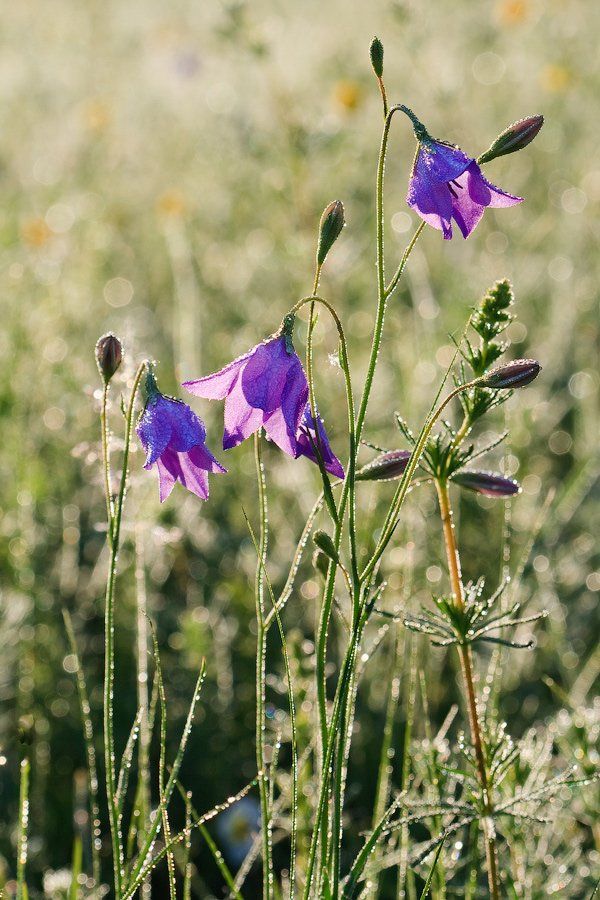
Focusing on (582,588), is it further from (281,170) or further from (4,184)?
→ (4,184)

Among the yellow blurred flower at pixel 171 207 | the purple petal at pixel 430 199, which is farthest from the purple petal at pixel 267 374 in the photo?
the yellow blurred flower at pixel 171 207

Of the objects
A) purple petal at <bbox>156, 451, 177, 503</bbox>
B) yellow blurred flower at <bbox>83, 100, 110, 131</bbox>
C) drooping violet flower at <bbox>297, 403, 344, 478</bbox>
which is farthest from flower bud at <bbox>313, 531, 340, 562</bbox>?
yellow blurred flower at <bbox>83, 100, 110, 131</bbox>

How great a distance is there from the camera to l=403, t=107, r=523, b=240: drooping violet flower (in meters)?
1.18

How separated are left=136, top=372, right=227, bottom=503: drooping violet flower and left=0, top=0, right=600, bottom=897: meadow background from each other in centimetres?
31

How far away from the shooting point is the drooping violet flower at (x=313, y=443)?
1.21 metres

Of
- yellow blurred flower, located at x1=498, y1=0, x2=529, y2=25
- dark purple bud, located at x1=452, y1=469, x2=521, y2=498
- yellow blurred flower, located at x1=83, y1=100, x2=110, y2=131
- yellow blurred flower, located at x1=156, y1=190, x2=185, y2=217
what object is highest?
yellow blurred flower, located at x1=498, y1=0, x2=529, y2=25

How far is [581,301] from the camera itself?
3.97 meters

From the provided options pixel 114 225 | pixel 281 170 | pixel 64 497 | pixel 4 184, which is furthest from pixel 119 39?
pixel 64 497

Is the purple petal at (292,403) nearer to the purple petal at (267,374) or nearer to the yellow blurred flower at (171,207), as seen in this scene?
the purple petal at (267,374)

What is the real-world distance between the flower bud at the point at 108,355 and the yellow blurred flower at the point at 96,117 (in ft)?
16.4

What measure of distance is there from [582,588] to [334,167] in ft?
7.81

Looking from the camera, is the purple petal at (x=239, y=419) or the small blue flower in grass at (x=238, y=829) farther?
the small blue flower in grass at (x=238, y=829)

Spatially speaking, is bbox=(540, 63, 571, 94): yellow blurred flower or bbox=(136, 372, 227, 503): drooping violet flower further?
bbox=(540, 63, 571, 94): yellow blurred flower

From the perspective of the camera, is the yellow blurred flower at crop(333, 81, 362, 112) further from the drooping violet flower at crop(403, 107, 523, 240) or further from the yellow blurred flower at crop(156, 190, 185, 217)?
the drooping violet flower at crop(403, 107, 523, 240)
